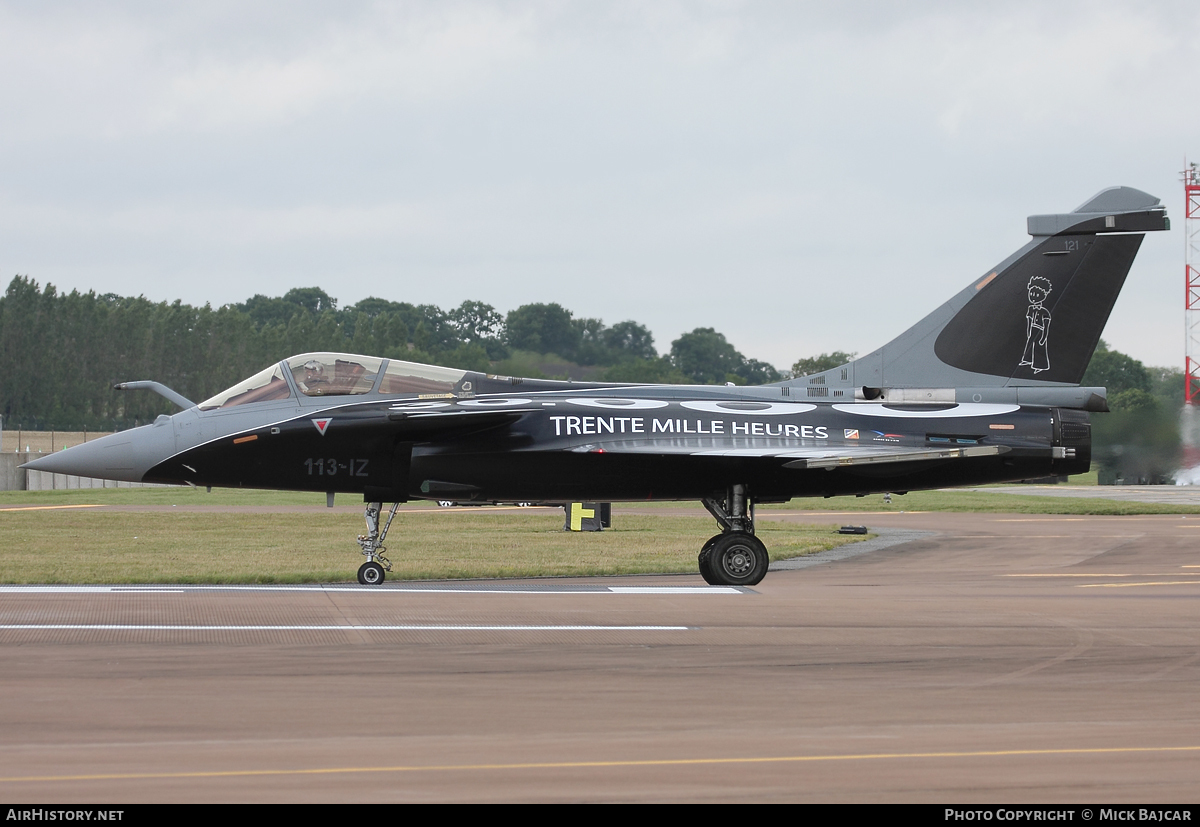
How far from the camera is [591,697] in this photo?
5633 mm

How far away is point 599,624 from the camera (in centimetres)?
773

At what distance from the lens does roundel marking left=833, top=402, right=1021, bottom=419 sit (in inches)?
528

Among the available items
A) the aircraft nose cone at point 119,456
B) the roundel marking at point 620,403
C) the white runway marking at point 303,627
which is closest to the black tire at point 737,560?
the roundel marking at point 620,403

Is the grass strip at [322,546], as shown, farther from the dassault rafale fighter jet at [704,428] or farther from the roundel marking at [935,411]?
the roundel marking at [935,411]

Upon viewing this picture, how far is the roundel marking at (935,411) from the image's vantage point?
13406 mm

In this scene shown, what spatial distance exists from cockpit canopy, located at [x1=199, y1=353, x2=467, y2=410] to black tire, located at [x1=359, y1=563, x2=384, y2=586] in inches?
80.2

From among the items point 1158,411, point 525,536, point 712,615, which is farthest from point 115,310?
point 712,615

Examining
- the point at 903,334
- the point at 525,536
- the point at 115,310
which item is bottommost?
the point at 525,536

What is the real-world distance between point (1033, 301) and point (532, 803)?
38.0 ft

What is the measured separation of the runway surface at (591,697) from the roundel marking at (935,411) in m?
4.13

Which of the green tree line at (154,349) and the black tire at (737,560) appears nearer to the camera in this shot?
the black tire at (737,560)

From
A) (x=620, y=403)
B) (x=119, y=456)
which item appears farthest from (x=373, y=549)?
(x=620, y=403)
